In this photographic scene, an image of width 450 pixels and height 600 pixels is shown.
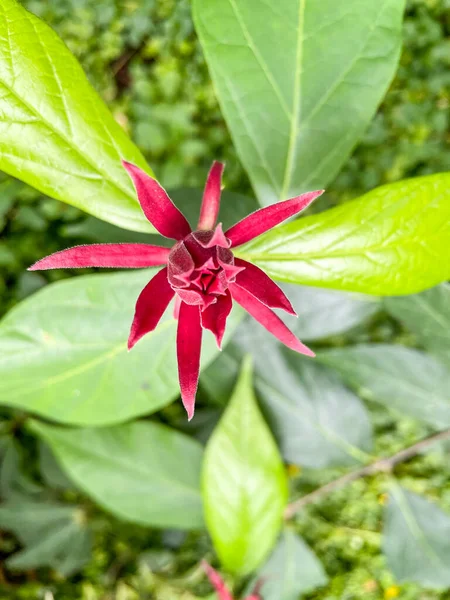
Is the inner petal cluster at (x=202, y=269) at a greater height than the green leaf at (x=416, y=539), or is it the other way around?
the inner petal cluster at (x=202, y=269)

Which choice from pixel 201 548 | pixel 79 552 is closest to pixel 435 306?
pixel 201 548

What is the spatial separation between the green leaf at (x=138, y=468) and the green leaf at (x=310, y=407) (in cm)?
17

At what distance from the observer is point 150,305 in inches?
19.5

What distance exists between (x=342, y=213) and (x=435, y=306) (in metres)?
0.36

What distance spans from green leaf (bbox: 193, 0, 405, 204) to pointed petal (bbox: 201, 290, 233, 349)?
326 millimetres

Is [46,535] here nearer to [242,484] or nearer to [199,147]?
[242,484]

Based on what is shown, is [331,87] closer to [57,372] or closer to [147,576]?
[57,372]

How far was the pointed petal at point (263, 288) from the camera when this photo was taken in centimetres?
48

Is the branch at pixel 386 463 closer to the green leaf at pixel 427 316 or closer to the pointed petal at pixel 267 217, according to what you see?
the green leaf at pixel 427 316

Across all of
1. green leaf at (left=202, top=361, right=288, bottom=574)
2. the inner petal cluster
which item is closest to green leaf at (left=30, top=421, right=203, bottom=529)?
green leaf at (left=202, top=361, right=288, bottom=574)

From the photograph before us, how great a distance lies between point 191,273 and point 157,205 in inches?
3.2

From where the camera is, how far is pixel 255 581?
1.16 m

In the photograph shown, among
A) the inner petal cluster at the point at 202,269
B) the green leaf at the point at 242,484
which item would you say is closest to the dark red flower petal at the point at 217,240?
the inner petal cluster at the point at 202,269

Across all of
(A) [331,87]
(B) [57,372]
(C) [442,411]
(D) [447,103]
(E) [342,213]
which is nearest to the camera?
(E) [342,213]
